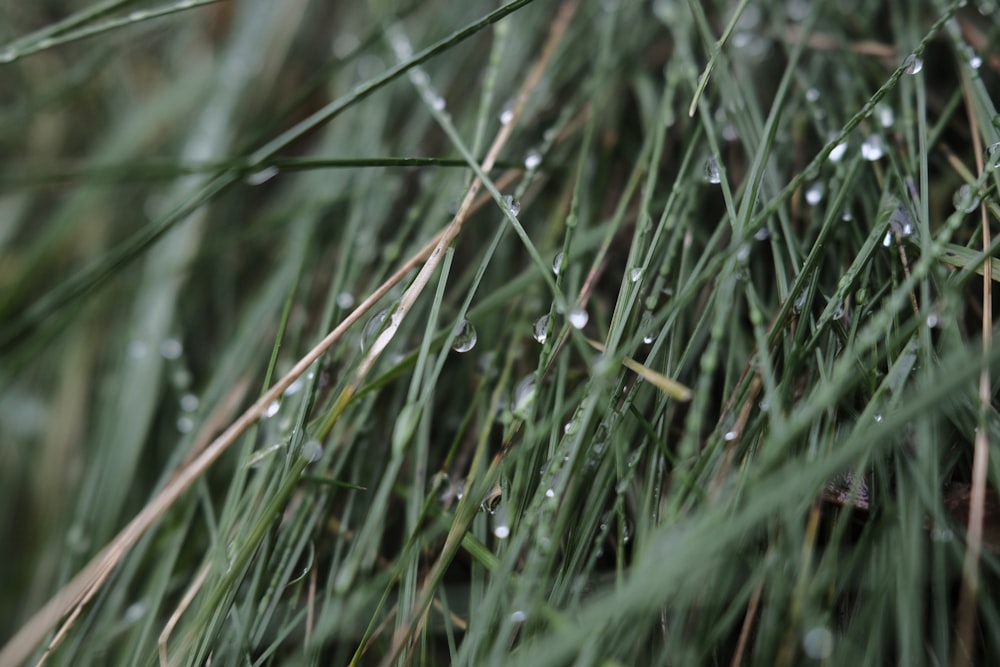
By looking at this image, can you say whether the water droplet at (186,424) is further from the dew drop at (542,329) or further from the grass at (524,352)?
the dew drop at (542,329)

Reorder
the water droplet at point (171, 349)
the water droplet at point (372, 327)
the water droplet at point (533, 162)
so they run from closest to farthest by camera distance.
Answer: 1. the water droplet at point (372, 327)
2. the water droplet at point (533, 162)
3. the water droplet at point (171, 349)

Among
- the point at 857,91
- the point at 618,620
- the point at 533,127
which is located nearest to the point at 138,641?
the point at 618,620

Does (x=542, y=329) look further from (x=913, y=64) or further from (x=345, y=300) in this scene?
(x=913, y=64)

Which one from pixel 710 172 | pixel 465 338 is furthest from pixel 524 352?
pixel 710 172

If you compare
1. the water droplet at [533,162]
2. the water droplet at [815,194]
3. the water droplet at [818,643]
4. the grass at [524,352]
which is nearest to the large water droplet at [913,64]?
the grass at [524,352]

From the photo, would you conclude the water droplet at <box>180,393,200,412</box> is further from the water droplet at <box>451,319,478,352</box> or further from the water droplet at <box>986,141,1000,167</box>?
the water droplet at <box>986,141,1000,167</box>

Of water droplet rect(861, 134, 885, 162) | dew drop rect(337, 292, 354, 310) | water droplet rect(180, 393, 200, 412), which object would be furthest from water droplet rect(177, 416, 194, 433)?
water droplet rect(861, 134, 885, 162)
